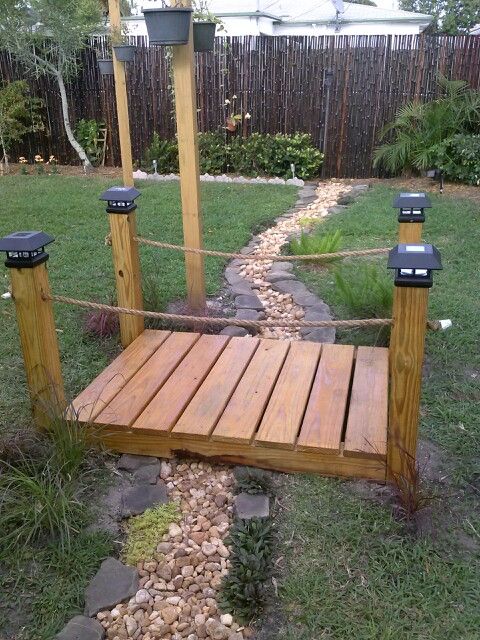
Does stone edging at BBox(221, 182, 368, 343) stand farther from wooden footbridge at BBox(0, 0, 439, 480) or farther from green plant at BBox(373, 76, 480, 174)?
green plant at BBox(373, 76, 480, 174)

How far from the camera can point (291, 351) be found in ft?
11.0

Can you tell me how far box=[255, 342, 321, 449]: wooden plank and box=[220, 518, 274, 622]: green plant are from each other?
38cm

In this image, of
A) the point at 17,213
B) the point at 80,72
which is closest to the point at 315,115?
the point at 80,72

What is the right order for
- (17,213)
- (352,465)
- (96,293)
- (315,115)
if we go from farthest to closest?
(315,115) → (17,213) → (96,293) → (352,465)

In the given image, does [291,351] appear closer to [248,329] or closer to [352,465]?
[248,329]

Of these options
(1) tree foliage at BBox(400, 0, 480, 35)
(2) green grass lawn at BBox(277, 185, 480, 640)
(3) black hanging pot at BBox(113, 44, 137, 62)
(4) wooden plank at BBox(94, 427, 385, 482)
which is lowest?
(2) green grass lawn at BBox(277, 185, 480, 640)

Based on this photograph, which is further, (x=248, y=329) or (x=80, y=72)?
(x=80, y=72)

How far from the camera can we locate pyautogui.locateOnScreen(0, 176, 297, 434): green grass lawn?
3463mm

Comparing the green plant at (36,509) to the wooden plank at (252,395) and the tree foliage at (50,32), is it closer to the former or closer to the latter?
the wooden plank at (252,395)

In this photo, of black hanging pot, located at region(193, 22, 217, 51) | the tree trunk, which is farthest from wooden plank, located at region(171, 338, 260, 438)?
the tree trunk

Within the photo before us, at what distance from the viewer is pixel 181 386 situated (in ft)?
9.88

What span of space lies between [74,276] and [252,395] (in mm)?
2316

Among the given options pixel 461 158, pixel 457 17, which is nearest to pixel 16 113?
pixel 461 158

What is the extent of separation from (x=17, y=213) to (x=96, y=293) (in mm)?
2812
